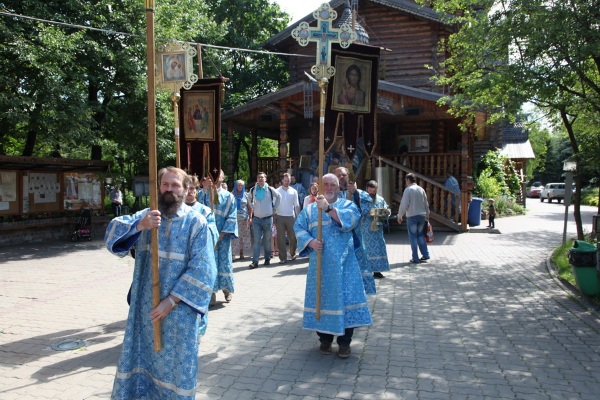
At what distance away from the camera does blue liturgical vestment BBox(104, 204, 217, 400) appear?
10.5 ft

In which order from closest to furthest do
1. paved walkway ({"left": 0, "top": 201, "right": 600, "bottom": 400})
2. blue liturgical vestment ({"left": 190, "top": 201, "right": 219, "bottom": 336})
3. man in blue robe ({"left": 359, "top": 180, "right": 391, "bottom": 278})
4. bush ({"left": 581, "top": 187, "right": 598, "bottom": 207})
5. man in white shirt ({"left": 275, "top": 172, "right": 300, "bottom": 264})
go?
paved walkway ({"left": 0, "top": 201, "right": 600, "bottom": 400}) < blue liturgical vestment ({"left": 190, "top": 201, "right": 219, "bottom": 336}) < man in blue robe ({"left": 359, "top": 180, "right": 391, "bottom": 278}) < man in white shirt ({"left": 275, "top": 172, "right": 300, "bottom": 264}) < bush ({"left": 581, "top": 187, "right": 598, "bottom": 207})

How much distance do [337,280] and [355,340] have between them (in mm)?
1076

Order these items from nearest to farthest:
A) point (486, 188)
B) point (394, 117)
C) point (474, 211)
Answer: point (474, 211) → point (394, 117) → point (486, 188)

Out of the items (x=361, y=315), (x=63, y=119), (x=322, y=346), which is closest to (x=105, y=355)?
(x=322, y=346)

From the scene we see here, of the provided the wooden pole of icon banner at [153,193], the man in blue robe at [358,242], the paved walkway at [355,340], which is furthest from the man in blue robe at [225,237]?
the wooden pole of icon banner at [153,193]

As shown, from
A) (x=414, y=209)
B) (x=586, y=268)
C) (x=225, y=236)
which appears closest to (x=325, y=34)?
(x=225, y=236)

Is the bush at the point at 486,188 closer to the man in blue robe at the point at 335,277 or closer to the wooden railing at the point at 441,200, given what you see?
the wooden railing at the point at 441,200

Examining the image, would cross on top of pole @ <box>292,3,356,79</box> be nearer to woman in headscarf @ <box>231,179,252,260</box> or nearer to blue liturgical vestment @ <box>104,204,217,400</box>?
blue liturgical vestment @ <box>104,204,217,400</box>

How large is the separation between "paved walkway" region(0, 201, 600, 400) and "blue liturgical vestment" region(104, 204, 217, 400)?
85cm

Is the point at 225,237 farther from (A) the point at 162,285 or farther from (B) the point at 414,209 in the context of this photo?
(B) the point at 414,209

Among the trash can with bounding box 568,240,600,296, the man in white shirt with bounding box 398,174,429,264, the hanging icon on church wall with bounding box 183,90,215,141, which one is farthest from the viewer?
the man in white shirt with bounding box 398,174,429,264

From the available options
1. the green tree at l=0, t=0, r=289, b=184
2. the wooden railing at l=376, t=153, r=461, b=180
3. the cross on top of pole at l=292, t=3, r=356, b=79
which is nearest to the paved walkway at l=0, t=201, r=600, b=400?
the cross on top of pole at l=292, t=3, r=356, b=79

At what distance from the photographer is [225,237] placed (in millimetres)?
6941

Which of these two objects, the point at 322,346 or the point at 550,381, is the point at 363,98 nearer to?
the point at 322,346
